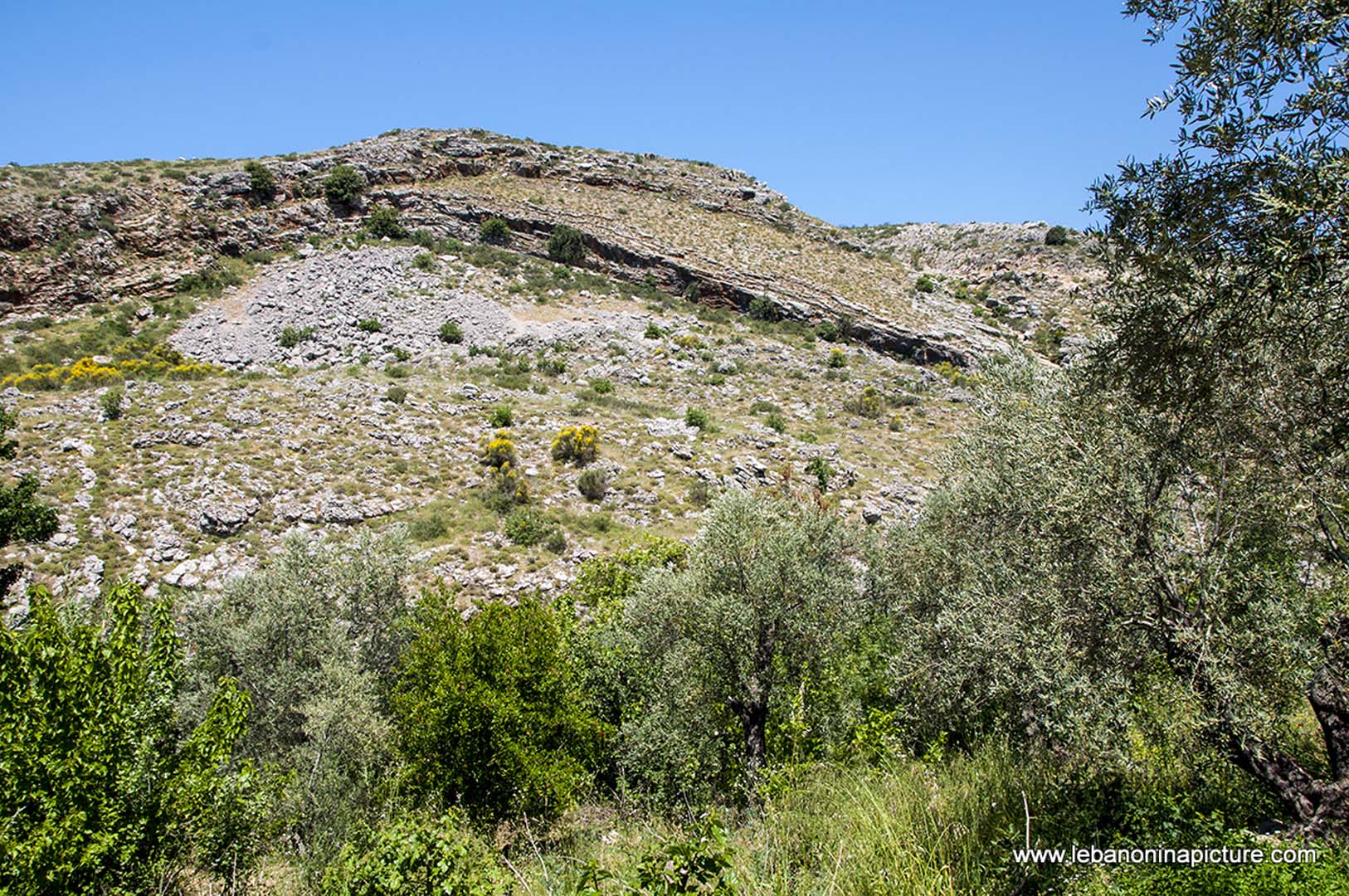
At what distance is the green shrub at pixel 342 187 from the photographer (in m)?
44.8


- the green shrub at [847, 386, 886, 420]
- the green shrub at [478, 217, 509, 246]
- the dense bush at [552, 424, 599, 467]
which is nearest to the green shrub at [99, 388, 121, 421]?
the dense bush at [552, 424, 599, 467]

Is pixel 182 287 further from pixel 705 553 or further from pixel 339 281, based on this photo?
pixel 705 553

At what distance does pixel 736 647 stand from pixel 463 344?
26974mm

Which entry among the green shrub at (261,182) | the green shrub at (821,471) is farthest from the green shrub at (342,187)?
the green shrub at (821,471)

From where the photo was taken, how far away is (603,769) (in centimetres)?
1291

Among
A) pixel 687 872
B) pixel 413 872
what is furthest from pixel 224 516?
pixel 687 872

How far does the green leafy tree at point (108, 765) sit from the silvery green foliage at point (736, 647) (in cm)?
657

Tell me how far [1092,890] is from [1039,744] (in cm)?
266

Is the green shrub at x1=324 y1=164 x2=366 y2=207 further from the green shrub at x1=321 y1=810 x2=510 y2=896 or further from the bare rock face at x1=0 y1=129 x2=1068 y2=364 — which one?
the green shrub at x1=321 y1=810 x2=510 y2=896

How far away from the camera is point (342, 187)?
4494 cm

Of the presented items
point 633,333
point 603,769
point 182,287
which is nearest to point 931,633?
point 603,769

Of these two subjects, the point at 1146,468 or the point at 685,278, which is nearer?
the point at 1146,468

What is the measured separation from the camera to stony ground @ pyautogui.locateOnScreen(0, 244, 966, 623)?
18109mm

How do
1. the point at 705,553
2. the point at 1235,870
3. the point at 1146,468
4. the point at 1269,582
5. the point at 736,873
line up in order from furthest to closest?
the point at 705,553
the point at 1146,468
the point at 1269,582
the point at 736,873
the point at 1235,870
